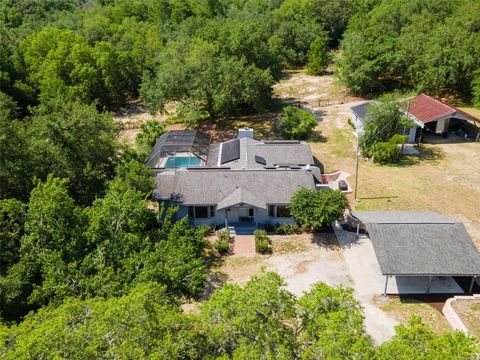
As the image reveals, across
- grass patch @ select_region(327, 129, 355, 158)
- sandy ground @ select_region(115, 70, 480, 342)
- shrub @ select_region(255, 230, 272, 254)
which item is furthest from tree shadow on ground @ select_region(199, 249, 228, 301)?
grass patch @ select_region(327, 129, 355, 158)

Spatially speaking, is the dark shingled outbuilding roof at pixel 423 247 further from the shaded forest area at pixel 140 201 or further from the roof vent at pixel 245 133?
the roof vent at pixel 245 133

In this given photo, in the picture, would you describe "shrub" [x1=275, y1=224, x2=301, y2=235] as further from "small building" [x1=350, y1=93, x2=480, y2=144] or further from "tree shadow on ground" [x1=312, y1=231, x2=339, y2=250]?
"small building" [x1=350, y1=93, x2=480, y2=144]

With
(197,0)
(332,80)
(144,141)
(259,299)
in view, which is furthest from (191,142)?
(197,0)

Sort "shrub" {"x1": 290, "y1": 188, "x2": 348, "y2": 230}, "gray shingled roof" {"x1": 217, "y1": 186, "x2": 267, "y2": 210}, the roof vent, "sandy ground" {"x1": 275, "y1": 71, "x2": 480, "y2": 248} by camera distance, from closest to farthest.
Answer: "shrub" {"x1": 290, "y1": 188, "x2": 348, "y2": 230}, "gray shingled roof" {"x1": 217, "y1": 186, "x2": 267, "y2": 210}, "sandy ground" {"x1": 275, "y1": 71, "x2": 480, "y2": 248}, the roof vent

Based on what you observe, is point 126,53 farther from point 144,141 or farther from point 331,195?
point 331,195

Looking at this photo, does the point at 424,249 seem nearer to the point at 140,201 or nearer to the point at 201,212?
the point at 201,212

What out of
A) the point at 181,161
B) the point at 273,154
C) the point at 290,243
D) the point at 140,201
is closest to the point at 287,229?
the point at 290,243
